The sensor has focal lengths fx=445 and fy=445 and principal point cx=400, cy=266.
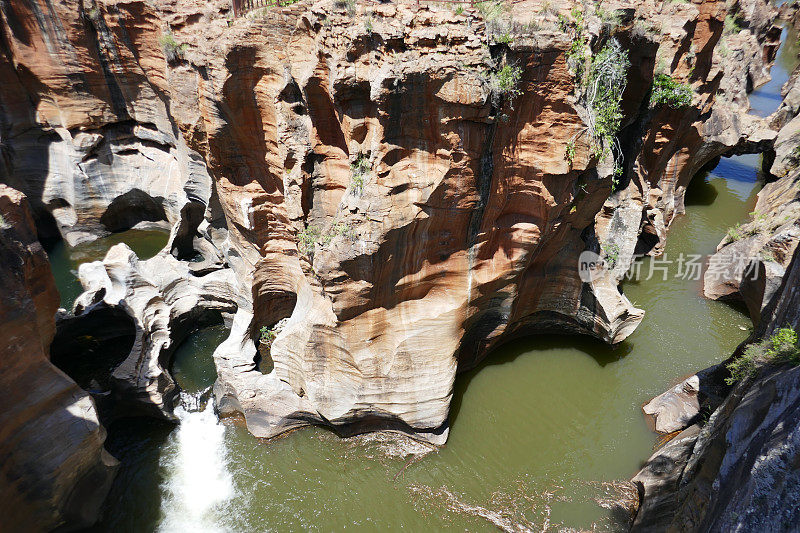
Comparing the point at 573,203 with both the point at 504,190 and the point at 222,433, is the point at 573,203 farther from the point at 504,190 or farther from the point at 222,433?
the point at 222,433

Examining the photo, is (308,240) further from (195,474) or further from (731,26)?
(731,26)

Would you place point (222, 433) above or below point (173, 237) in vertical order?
below

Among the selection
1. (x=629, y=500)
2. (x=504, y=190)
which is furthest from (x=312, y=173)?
(x=629, y=500)

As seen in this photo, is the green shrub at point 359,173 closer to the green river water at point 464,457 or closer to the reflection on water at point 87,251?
the green river water at point 464,457

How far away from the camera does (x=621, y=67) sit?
23.1 ft

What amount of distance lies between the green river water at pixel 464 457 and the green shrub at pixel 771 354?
325cm

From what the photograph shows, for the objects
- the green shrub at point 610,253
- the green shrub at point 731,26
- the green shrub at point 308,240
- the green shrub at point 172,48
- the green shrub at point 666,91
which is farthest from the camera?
the green shrub at point 731,26

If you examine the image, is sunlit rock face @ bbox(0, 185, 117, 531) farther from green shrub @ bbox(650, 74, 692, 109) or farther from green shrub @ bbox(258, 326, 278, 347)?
green shrub @ bbox(650, 74, 692, 109)

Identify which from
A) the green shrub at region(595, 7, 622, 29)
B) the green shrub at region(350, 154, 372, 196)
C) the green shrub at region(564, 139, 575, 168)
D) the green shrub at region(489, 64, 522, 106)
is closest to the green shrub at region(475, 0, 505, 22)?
the green shrub at region(489, 64, 522, 106)

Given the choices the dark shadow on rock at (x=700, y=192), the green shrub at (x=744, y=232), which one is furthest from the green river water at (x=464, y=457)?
the dark shadow on rock at (x=700, y=192)

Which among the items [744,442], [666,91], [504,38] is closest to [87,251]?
[504,38]

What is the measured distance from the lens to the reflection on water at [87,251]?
1402 centimetres

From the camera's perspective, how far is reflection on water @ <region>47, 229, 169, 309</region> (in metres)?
14.0

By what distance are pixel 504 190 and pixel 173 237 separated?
34.1 feet
